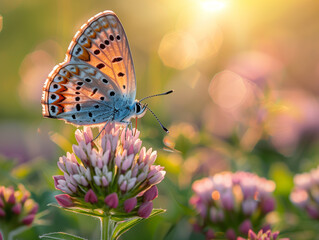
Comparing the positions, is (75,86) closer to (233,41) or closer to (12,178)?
(12,178)

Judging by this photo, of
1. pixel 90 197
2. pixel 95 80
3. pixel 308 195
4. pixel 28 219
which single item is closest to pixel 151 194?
pixel 90 197

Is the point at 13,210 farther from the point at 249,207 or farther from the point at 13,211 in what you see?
the point at 249,207

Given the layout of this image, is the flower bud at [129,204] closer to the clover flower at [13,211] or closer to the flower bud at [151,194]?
the flower bud at [151,194]

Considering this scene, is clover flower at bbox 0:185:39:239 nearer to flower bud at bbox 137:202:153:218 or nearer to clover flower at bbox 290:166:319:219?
flower bud at bbox 137:202:153:218

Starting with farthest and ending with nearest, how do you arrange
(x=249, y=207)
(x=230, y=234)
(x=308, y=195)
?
(x=308, y=195), (x=249, y=207), (x=230, y=234)

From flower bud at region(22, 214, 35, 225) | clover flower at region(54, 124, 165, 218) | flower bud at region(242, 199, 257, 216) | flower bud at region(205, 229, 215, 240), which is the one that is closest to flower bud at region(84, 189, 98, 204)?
clover flower at region(54, 124, 165, 218)

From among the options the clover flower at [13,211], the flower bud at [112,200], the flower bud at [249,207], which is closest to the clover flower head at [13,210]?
the clover flower at [13,211]
